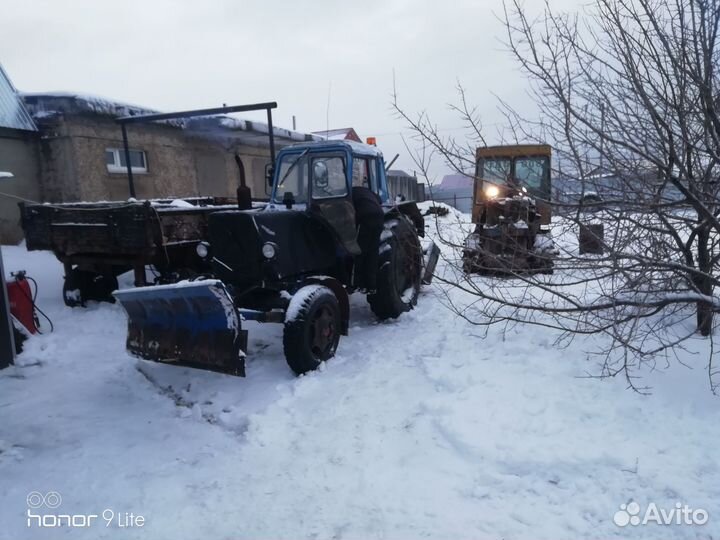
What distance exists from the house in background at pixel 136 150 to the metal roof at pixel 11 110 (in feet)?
0.54

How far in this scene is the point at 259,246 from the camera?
15.1 feet

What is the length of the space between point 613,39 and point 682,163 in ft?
2.94

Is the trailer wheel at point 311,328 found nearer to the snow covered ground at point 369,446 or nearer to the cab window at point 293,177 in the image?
the snow covered ground at point 369,446

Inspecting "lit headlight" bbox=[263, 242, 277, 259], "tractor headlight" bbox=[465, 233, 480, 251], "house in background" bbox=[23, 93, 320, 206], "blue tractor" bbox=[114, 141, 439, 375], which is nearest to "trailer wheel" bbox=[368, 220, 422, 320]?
"blue tractor" bbox=[114, 141, 439, 375]

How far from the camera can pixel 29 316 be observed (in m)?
5.81

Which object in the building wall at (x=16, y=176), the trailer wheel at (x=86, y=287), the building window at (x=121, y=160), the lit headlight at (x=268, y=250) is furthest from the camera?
the building window at (x=121, y=160)

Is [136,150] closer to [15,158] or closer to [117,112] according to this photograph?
[117,112]

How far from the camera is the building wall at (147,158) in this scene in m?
9.73

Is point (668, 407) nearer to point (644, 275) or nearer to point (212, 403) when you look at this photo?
point (644, 275)

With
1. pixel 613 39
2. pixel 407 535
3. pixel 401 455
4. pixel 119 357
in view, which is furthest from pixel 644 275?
pixel 119 357

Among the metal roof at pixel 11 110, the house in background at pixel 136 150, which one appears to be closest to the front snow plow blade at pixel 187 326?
the house in background at pixel 136 150

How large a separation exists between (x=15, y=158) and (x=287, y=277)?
7.67m

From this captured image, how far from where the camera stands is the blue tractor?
416 cm

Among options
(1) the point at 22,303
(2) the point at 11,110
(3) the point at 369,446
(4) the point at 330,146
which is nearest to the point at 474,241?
(4) the point at 330,146
